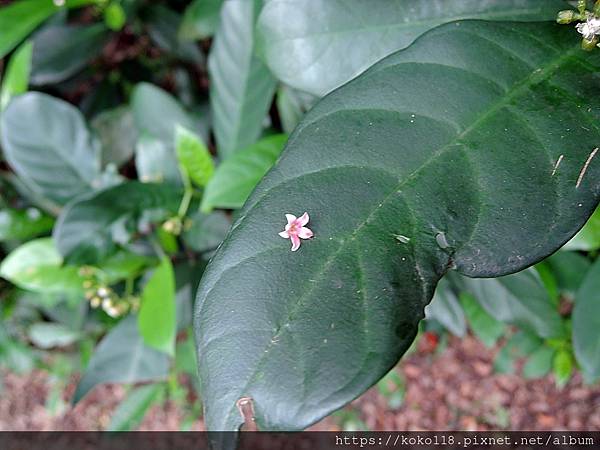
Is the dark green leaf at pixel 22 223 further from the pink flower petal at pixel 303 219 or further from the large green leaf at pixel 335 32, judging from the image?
the pink flower petal at pixel 303 219

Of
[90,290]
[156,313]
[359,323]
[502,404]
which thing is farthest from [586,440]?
[359,323]

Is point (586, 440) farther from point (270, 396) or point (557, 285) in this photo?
point (270, 396)

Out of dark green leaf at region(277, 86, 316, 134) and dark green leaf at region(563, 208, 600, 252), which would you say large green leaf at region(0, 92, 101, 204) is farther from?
dark green leaf at region(563, 208, 600, 252)

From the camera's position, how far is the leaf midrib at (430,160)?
42cm

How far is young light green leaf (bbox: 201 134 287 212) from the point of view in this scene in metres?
0.89

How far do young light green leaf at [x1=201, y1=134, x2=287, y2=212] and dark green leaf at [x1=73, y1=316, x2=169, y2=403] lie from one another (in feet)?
1.56

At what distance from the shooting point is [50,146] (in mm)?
1190

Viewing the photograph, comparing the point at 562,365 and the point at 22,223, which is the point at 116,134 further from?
the point at 562,365

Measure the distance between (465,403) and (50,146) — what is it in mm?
1221

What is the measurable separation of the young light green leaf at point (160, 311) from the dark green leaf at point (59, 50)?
61 centimetres

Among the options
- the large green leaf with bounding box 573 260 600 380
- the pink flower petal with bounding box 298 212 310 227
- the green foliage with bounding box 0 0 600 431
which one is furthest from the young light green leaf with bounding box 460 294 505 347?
the pink flower petal with bounding box 298 212 310 227

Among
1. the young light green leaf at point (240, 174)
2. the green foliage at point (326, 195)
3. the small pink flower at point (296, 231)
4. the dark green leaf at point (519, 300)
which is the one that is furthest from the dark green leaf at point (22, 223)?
the small pink flower at point (296, 231)

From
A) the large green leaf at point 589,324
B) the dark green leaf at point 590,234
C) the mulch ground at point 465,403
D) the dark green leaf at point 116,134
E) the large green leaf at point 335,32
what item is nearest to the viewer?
the large green leaf at point 335,32

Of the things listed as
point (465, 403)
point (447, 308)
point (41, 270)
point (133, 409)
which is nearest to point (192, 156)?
point (41, 270)
